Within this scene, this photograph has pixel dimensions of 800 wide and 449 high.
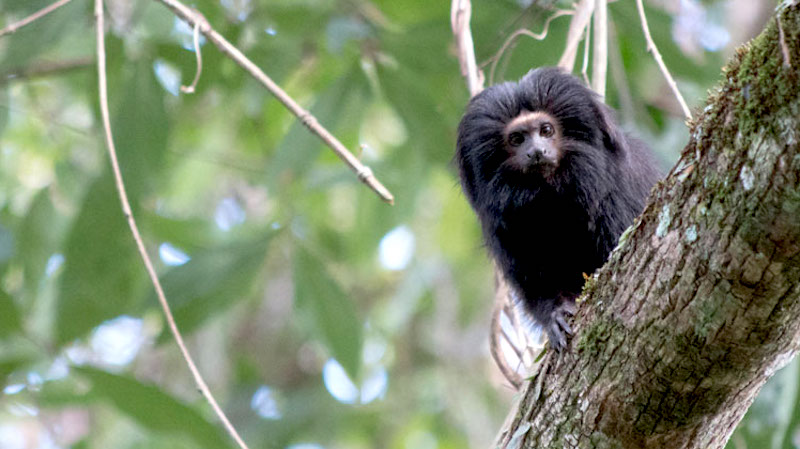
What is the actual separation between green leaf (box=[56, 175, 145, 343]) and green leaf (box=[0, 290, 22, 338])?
0.41 m

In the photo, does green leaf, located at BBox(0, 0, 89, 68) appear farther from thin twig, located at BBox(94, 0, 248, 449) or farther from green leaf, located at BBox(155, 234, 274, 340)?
green leaf, located at BBox(155, 234, 274, 340)

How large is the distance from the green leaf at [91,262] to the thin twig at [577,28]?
2404 millimetres

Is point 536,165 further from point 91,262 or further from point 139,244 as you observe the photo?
point 91,262

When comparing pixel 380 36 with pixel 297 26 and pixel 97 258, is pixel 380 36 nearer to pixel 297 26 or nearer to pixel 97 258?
pixel 297 26

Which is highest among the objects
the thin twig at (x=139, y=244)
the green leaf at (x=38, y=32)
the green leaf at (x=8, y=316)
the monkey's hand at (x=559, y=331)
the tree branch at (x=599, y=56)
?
the green leaf at (x=38, y=32)

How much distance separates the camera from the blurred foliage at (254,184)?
15.0ft

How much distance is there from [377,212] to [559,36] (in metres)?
2.00

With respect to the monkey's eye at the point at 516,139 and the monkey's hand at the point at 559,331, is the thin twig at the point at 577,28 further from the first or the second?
the monkey's hand at the point at 559,331

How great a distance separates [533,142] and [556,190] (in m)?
0.20

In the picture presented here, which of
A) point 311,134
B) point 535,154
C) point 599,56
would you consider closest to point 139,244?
point 535,154

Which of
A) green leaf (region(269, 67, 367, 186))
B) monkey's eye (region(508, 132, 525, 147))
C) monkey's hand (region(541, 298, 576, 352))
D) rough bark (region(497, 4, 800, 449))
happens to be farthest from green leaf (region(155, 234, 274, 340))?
rough bark (region(497, 4, 800, 449))

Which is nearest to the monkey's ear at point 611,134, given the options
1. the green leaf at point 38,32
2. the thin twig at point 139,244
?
the thin twig at point 139,244

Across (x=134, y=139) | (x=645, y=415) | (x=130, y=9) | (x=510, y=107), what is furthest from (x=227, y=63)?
(x=645, y=415)

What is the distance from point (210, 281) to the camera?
515 centimetres
